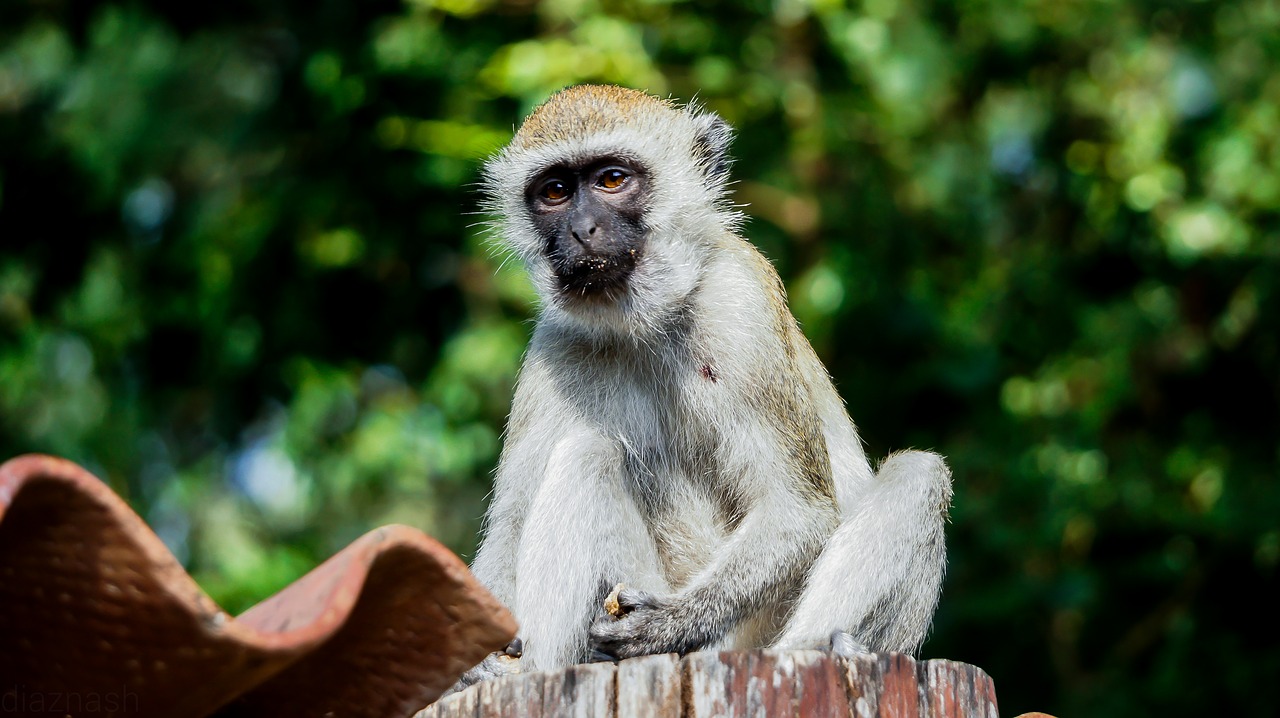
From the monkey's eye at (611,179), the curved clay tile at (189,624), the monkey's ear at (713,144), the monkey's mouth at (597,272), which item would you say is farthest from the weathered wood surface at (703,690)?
the monkey's ear at (713,144)

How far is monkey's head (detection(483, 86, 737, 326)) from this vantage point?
19.3ft

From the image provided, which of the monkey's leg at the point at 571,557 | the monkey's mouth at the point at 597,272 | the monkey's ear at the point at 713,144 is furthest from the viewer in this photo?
the monkey's ear at the point at 713,144

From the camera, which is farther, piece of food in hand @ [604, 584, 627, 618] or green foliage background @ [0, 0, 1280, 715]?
green foliage background @ [0, 0, 1280, 715]

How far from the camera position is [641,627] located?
16.3 ft

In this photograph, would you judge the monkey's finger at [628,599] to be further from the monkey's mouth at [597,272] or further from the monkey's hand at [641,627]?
the monkey's mouth at [597,272]

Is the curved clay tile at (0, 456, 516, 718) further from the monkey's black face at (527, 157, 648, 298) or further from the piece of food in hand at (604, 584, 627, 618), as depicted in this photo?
the monkey's black face at (527, 157, 648, 298)

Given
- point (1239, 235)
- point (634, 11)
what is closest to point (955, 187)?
point (1239, 235)

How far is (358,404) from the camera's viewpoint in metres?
12.5

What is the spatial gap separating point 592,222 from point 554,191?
1.28 ft

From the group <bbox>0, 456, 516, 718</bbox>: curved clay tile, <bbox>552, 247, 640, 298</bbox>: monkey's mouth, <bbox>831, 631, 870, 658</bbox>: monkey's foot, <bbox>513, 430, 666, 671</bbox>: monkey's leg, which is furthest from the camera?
<bbox>552, 247, 640, 298</bbox>: monkey's mouth

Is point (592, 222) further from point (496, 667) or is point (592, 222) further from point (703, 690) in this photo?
point (703, 690)

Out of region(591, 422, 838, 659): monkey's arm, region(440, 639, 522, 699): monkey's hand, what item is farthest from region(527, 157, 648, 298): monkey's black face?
region(440, 639, 522, 699): monkey's hand

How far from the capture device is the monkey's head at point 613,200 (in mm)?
5895

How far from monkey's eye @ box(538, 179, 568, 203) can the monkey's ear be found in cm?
82
